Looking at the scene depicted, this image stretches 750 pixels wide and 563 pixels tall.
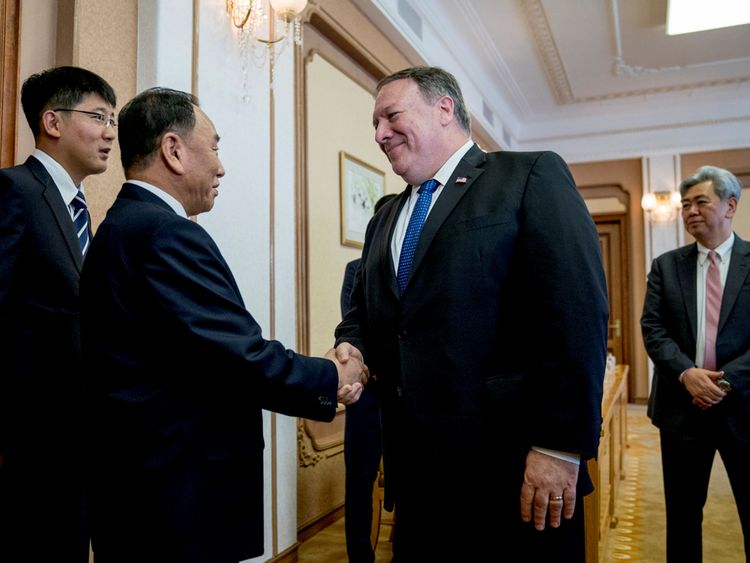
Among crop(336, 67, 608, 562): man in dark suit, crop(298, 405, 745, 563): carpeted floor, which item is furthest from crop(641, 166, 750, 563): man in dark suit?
crop(336, 67, 608, 562): man in dark suit

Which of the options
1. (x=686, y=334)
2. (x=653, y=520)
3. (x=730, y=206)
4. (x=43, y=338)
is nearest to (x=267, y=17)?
(x=43, y=338)

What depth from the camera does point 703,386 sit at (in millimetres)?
2238

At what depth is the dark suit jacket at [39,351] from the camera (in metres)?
1.50

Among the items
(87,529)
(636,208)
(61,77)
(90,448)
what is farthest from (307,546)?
(636,208)

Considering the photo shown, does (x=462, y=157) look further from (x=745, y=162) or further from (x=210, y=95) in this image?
(x=745, y=162)

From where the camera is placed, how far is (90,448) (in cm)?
139

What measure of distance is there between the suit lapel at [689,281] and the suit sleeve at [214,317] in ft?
5.83

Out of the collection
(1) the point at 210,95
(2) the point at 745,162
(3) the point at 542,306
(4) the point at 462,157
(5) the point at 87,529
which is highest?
(2) the point at 745,162

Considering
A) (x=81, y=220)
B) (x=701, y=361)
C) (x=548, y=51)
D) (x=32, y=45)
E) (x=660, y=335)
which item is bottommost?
(x=701, y=361)

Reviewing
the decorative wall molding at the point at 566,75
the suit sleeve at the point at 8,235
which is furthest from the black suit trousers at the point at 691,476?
the decorative wall molding at the point at 566,75

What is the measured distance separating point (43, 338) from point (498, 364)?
1.16 m

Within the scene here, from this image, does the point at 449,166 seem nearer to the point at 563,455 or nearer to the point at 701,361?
the point at 563,455

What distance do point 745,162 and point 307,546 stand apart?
7.66 metres

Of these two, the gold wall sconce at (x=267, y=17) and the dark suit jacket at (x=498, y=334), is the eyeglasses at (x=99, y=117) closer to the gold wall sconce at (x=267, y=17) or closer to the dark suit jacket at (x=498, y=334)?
the dark suit jacket at (x=498, y=334)
